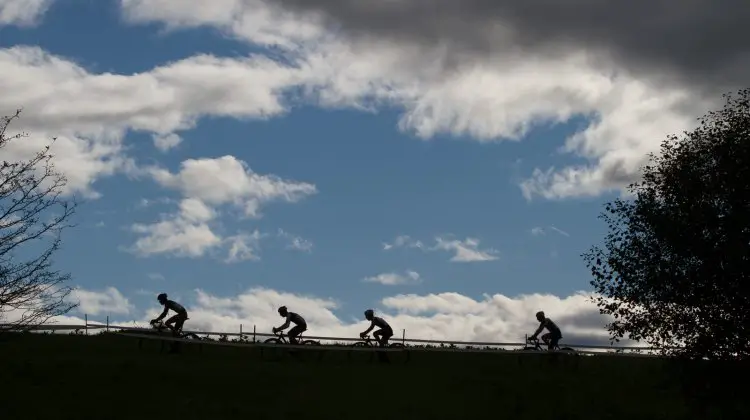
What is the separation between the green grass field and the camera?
24594 millimetres

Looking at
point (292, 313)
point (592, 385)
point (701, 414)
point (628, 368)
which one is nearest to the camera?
point (701, 414)

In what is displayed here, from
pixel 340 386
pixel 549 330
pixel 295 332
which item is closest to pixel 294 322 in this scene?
pixel 295 332

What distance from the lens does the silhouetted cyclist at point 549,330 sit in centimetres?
3284

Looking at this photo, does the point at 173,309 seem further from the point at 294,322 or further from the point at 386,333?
the point at 386,333

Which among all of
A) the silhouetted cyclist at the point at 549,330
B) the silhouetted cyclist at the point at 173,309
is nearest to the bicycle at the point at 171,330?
the silhouetted cyclist at the point at 173,309

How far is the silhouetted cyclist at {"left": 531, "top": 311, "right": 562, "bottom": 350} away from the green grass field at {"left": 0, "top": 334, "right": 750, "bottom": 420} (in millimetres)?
669

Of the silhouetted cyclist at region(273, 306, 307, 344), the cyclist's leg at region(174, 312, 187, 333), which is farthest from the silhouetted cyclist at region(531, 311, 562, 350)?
the cyclist's leg at region(174, 312, 187, 333)

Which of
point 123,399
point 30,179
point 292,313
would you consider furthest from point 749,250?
point 30,179

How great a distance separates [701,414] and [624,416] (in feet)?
9.51

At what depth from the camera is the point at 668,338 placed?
33.4 metres

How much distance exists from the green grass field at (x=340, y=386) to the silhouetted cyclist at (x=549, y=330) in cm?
67

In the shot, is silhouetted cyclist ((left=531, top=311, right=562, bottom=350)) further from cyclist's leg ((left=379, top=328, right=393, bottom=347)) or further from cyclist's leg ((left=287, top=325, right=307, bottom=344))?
cyclist's leg ((left=287, top=325, right=307, bottom=344))

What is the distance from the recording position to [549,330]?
33438 mm

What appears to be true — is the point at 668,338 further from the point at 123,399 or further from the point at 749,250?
the point at 123,399
